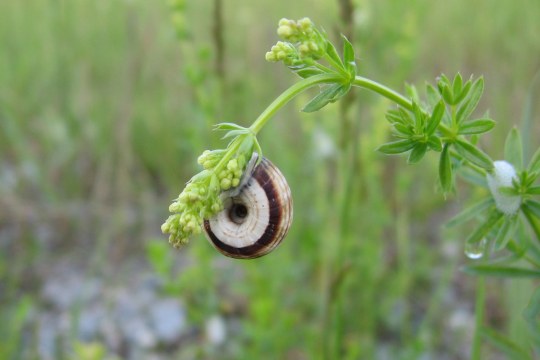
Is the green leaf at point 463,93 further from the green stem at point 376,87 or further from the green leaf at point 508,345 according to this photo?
the green leaf at point 508,345

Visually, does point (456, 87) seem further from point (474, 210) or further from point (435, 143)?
point (474, 210)

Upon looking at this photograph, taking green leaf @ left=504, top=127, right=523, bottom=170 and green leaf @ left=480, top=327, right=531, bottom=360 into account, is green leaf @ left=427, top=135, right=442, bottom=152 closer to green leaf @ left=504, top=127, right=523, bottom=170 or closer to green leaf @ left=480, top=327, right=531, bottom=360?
green leaf @ left=504, top=127, right=523, bottom=170

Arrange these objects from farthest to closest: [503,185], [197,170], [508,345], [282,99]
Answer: [197,170], [508,345], [503,185], [282,99]

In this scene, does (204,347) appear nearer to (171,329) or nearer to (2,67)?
(171,329)

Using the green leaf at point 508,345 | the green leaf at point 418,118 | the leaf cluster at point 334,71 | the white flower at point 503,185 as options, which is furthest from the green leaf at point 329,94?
the green leaf at point 508,345

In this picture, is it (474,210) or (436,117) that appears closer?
(436,117)

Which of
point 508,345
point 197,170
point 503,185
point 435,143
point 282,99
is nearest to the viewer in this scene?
point 282,99

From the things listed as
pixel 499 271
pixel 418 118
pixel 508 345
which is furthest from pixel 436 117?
pixel 508 345
